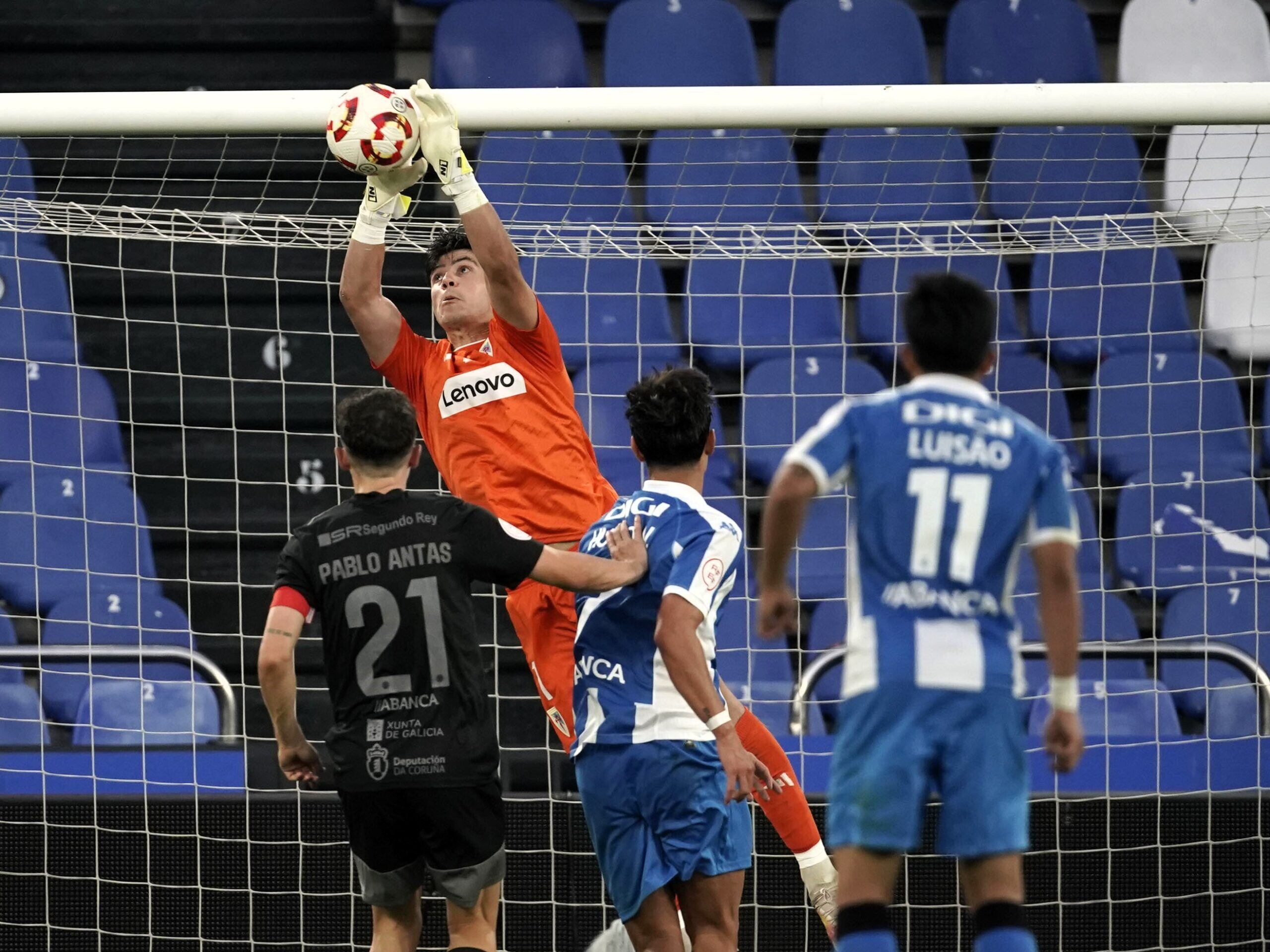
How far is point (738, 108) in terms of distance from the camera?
452cm

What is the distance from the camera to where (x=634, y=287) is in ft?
22.3

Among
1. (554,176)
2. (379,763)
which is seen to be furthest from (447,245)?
(554,176)

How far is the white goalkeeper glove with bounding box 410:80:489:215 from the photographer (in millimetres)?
4062

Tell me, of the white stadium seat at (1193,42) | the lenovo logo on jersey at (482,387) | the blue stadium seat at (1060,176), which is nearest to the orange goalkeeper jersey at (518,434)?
the lenovo logo on jersey at (482,387)

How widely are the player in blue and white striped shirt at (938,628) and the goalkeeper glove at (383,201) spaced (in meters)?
1.80

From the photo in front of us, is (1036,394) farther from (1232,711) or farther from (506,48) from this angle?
(506,48)

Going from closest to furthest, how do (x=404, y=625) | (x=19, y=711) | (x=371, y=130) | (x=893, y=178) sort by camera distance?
(x=404, y=625), (x=371, y=130), (x=19, y=711), (x=893, y=178)

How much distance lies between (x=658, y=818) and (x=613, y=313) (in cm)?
359

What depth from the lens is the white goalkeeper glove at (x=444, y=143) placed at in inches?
160

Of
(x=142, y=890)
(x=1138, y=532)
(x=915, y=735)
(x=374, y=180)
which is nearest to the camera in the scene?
(x=915, y=735)

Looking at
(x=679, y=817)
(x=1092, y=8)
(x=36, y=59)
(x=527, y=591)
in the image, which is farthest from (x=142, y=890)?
(x=1092, y=8)

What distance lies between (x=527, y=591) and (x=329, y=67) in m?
4.25

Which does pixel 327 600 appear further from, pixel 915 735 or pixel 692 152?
pixel 692 152

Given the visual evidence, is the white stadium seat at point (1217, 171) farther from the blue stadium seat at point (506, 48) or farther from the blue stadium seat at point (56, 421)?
the blue stadium seat at point (56, 421)
